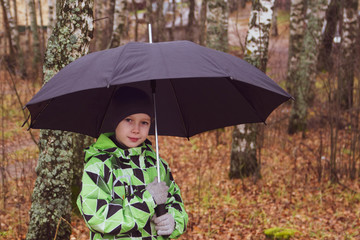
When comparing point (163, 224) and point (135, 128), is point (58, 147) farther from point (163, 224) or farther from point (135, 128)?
point (163, 224)

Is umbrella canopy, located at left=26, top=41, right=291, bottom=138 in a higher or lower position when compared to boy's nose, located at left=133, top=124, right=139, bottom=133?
higher

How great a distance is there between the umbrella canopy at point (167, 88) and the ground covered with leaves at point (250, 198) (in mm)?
2932

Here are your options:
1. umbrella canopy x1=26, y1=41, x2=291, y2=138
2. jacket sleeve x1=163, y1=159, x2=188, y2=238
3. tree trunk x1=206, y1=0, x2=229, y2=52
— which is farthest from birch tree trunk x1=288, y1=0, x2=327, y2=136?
jacket sleeve x1=163, y1=159, x2=188, y2=238

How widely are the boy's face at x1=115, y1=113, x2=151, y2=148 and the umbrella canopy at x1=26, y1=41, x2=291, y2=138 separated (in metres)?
0.25

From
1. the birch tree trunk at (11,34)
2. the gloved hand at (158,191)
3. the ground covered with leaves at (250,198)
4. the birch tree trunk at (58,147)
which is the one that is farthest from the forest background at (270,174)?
the birch tree trunk at (11,34)

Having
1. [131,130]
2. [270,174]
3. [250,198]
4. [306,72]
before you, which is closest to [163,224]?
[131,130]

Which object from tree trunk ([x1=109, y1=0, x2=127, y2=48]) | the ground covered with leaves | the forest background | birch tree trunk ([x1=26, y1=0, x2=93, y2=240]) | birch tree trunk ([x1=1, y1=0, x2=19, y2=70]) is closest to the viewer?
birch tree trunk ([x1=26, y1=0, x2=93, y2=240])

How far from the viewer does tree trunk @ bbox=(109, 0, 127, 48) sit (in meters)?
11.9

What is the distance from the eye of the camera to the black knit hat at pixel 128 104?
2.48 metres

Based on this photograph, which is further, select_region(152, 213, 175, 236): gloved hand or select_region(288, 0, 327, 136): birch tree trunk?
select_region(288, 0, 327, 136): birch tree trunk

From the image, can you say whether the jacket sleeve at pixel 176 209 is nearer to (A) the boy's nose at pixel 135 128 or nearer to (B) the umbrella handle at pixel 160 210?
(B) the umbrella handle at pixel 160 210

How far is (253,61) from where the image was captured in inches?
279

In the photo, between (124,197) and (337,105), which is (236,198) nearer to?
(337,105)

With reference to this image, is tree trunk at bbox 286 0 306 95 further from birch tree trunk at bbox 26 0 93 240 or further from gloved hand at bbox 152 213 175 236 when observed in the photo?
gloved hand at bbox 152 213 175 236
